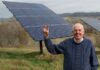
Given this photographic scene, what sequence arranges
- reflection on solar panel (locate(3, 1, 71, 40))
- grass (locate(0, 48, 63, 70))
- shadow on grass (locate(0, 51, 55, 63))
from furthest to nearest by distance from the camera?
reflection on solar panel (locate(3, 1, 71, 40)), shadow on grass (locate(0, 51, 55, 63)), grass (locate(0, 48, 63, 70))

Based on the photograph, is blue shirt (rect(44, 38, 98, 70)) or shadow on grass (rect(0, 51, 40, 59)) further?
shadow on grass (rect(0, 51, 40, 59))

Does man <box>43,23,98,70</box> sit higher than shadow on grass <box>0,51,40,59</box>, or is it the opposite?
man <box>43,23,98,70</box>

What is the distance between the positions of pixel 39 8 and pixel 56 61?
590 cm

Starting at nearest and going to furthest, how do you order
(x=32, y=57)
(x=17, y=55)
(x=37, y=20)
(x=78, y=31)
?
(x=78, y=31) < (x=32, y=57) < (x=17, y=55) < (x=37, y=20)

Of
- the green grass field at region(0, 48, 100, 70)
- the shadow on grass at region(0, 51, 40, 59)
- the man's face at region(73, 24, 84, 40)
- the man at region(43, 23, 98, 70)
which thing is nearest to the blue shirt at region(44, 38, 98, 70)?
the man at region(43, 23, 98, 70)

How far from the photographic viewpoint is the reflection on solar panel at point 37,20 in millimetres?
13133

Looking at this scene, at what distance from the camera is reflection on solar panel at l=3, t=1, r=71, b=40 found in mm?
13133

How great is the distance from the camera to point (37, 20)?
1445 cm

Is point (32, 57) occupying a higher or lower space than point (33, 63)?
lower

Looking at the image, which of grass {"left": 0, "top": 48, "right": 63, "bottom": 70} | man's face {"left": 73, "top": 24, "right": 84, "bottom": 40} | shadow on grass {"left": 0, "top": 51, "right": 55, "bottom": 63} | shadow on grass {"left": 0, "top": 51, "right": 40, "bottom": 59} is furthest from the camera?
shadow on grass {"left": 0, "top": 51, "right": 40, "bottom": 59}

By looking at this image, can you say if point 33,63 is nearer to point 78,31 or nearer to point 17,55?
point 17,55

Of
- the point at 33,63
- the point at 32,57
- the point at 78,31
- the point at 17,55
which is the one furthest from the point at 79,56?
the point at 17,55

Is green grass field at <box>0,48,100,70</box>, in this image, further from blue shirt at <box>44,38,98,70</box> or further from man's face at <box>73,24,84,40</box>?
man's face at <box>73,24,84,40</box>

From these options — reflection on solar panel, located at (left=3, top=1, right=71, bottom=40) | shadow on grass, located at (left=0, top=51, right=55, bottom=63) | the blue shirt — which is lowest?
shadow on grass, located at (left=0, top=51, right=55, bottom=63)
